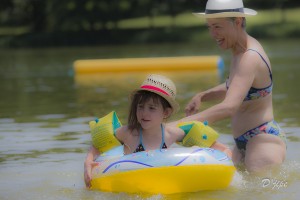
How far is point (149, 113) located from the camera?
20.0 ft

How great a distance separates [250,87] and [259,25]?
39.5 metres

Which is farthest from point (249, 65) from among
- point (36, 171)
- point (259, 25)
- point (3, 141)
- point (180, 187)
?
point (259, 25)

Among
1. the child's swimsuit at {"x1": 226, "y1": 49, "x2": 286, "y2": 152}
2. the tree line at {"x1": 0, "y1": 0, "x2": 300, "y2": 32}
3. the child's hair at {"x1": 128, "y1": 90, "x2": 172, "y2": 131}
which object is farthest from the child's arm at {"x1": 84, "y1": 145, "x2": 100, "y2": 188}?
the tree line at {"x1": 0, "y1": 0, "x2": 300, "y2": 32}

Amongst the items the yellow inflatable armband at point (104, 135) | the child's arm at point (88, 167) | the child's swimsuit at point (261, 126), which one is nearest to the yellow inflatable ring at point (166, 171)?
the child's arm at point (88, 167)

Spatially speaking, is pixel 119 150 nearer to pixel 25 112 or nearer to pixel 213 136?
pixel 213 136

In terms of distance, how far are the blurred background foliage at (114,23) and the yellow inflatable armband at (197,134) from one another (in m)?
36.2

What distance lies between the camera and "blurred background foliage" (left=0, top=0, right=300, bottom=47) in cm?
4491

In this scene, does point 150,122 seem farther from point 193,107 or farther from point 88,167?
point 193,107

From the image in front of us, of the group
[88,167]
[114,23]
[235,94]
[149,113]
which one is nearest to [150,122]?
[149,113]

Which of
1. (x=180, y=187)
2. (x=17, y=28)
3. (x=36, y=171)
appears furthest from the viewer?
(x=17, y=28)

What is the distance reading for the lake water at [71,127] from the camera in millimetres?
6457

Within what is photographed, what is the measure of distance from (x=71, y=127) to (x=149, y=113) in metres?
4.64

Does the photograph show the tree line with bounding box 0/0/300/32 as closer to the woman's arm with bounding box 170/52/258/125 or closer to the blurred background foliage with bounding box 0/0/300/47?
the blurred background foliage with bounding box 0/0/300/47

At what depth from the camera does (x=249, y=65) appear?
645 centimetres
